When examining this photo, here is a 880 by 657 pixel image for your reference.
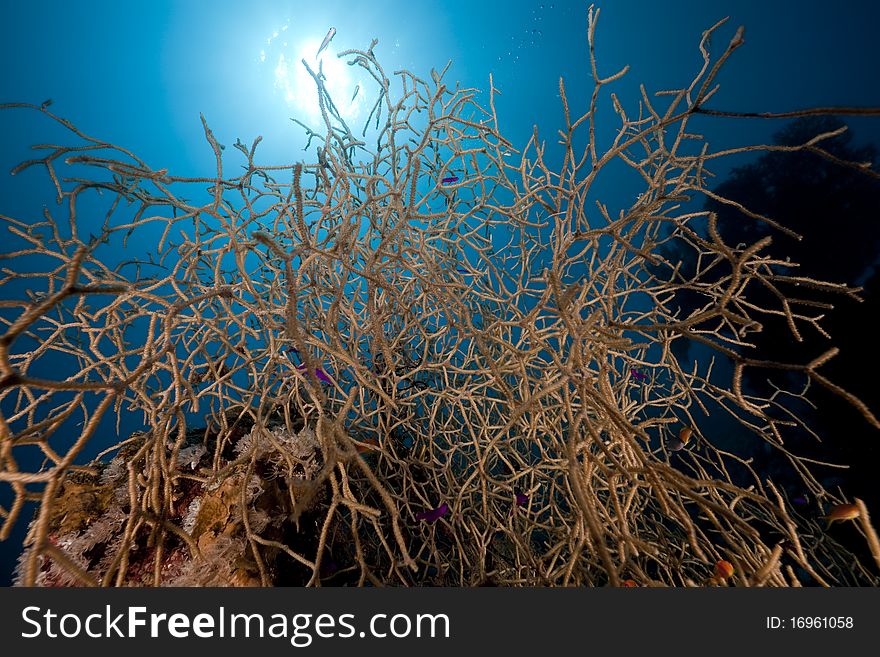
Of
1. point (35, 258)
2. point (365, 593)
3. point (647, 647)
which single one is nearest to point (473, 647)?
point (365, 593)

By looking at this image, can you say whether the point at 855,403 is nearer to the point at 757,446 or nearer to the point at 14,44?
the point at 757,446

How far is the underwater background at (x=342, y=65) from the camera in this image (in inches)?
645

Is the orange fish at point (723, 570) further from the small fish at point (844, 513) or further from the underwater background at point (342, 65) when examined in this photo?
the underwater background at point (342, 65)

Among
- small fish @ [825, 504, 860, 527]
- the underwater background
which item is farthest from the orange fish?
the underwater background

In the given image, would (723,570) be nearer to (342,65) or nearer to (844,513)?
(844,513)

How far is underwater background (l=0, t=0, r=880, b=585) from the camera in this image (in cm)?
1639

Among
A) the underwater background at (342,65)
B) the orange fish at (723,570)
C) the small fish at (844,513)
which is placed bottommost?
the orange fish at (723,570)

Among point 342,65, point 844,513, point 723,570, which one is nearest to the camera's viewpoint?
point 844,513

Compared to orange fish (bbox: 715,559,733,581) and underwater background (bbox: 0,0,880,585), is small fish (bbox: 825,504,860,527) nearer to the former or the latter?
orange fish (bbox: 715,559,733,581)

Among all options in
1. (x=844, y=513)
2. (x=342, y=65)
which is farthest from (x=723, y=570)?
(x=342, y=65)

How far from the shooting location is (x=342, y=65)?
18.8m

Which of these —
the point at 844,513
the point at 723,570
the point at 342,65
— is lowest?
the point at 723,570

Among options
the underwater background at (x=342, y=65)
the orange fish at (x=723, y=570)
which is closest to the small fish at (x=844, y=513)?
the orange fish at (x=723, y=570)

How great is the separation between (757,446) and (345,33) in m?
24.3
